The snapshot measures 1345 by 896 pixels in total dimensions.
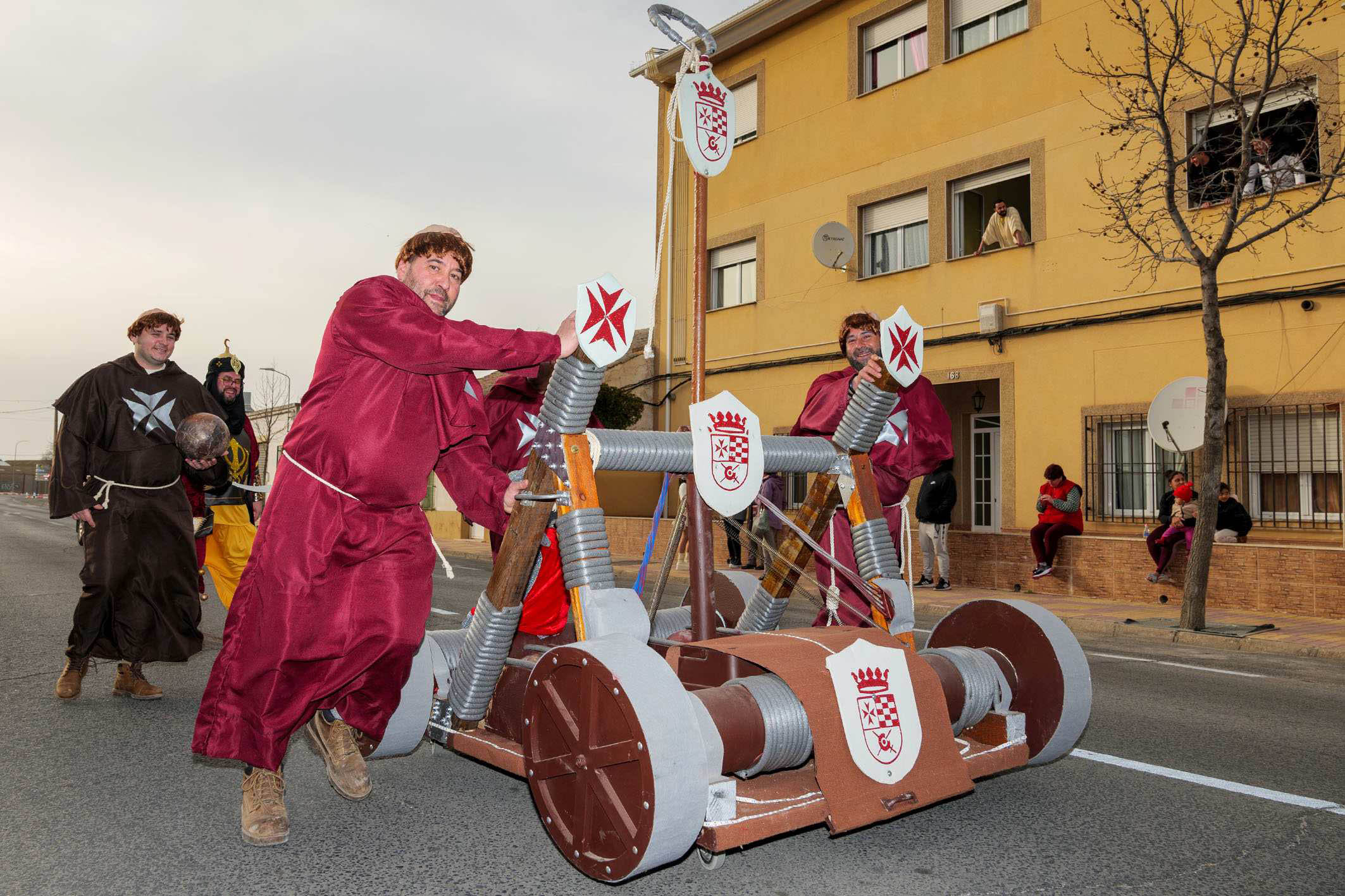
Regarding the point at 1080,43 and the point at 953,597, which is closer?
the point at 953,597

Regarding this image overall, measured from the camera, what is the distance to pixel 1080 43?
44.0ft

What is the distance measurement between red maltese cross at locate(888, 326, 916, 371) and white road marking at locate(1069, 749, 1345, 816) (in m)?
1.85

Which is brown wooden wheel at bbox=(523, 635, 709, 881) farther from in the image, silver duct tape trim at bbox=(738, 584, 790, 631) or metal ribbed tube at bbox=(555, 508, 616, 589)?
silver duct tape trim at bbox=(738, 584, 790, 631)

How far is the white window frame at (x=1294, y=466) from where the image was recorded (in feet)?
36.7

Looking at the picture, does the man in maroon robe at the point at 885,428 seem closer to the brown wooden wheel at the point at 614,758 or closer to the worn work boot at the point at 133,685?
the brown wooden wheel at the point at 614,758

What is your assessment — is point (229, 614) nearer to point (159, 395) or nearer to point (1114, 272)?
point (159, 395)

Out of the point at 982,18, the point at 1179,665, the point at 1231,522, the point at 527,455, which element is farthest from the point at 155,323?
the point at 982,18

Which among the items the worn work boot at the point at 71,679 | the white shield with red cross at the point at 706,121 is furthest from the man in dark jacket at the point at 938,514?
the worn work boot at the point at 71,679

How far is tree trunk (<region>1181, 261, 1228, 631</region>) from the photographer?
30.8 feet

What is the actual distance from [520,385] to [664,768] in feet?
8.39

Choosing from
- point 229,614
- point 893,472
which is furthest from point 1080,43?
point 229,614

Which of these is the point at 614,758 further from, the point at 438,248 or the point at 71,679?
the point at 71,679

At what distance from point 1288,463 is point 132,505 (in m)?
11.1

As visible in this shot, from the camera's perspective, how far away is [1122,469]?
506 inches
